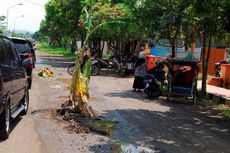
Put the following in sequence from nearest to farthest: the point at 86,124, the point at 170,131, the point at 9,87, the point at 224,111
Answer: the point at 9,87
the point at 86,124
the point at 170,131
the point at 224,111

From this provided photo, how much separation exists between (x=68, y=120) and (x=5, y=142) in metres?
2.82

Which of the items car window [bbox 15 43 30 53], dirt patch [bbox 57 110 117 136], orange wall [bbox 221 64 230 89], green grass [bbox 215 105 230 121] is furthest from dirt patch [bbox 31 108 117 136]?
orange wall [bbox 221 64 230 89]

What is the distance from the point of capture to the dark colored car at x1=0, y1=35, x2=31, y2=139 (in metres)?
9.10

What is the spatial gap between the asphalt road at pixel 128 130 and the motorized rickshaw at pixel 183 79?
1.82 ft

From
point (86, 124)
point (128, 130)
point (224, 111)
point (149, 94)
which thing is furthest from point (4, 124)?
point (149, 94)

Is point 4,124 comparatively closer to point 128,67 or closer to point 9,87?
point 9,87

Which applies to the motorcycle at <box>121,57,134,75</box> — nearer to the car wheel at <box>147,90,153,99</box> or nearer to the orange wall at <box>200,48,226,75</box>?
the orange wall at <box>200,48,226,75</box>

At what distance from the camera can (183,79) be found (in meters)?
18.0

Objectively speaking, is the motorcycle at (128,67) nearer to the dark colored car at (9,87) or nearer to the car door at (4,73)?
the dark colored car at (9,87)

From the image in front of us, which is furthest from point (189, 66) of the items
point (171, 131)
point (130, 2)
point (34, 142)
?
point (34, 142)

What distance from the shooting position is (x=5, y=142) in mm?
9125

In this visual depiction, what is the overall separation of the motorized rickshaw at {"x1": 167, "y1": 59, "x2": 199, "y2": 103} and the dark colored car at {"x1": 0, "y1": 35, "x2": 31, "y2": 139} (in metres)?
6.65

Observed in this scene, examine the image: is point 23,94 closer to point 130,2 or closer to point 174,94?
point 174,94

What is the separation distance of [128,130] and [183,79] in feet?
24.1
